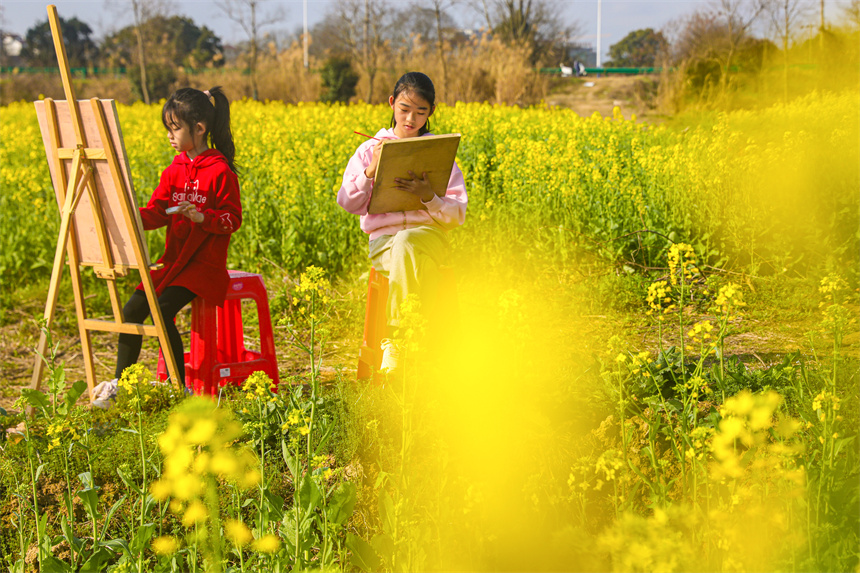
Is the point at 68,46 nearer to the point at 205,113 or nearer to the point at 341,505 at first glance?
the point at 205,113

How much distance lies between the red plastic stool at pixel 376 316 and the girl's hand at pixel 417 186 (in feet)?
1.13

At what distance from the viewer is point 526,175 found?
5.39m

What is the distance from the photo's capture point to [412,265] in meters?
2.91

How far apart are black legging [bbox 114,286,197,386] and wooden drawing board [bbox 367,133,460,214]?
88 centimetres

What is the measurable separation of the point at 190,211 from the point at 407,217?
2.85 ft

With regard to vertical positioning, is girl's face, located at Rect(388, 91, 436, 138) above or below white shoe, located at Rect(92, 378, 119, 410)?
above

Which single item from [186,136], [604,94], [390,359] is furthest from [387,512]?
[604,94]

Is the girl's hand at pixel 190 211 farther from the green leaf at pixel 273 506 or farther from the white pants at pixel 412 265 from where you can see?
the green leaf at pixel 273 506

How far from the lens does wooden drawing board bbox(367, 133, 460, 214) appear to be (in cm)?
267

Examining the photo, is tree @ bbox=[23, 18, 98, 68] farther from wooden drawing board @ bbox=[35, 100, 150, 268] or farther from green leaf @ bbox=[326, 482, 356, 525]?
green leaf @ bbox=[326, 482, 356, 525]

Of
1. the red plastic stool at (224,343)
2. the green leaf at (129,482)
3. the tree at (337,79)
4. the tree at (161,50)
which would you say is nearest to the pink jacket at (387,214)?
the red plastic stool at (224,343)

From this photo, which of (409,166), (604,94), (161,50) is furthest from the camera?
(161,50)

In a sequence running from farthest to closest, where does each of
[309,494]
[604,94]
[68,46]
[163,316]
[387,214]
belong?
[68,46] → [604,94] → [387,214] → [163,316] → [309,494]


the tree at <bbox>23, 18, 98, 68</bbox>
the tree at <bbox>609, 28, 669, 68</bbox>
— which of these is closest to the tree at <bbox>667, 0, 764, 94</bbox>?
the tree at <bbox>609, 28, 669, 68</bbox>
